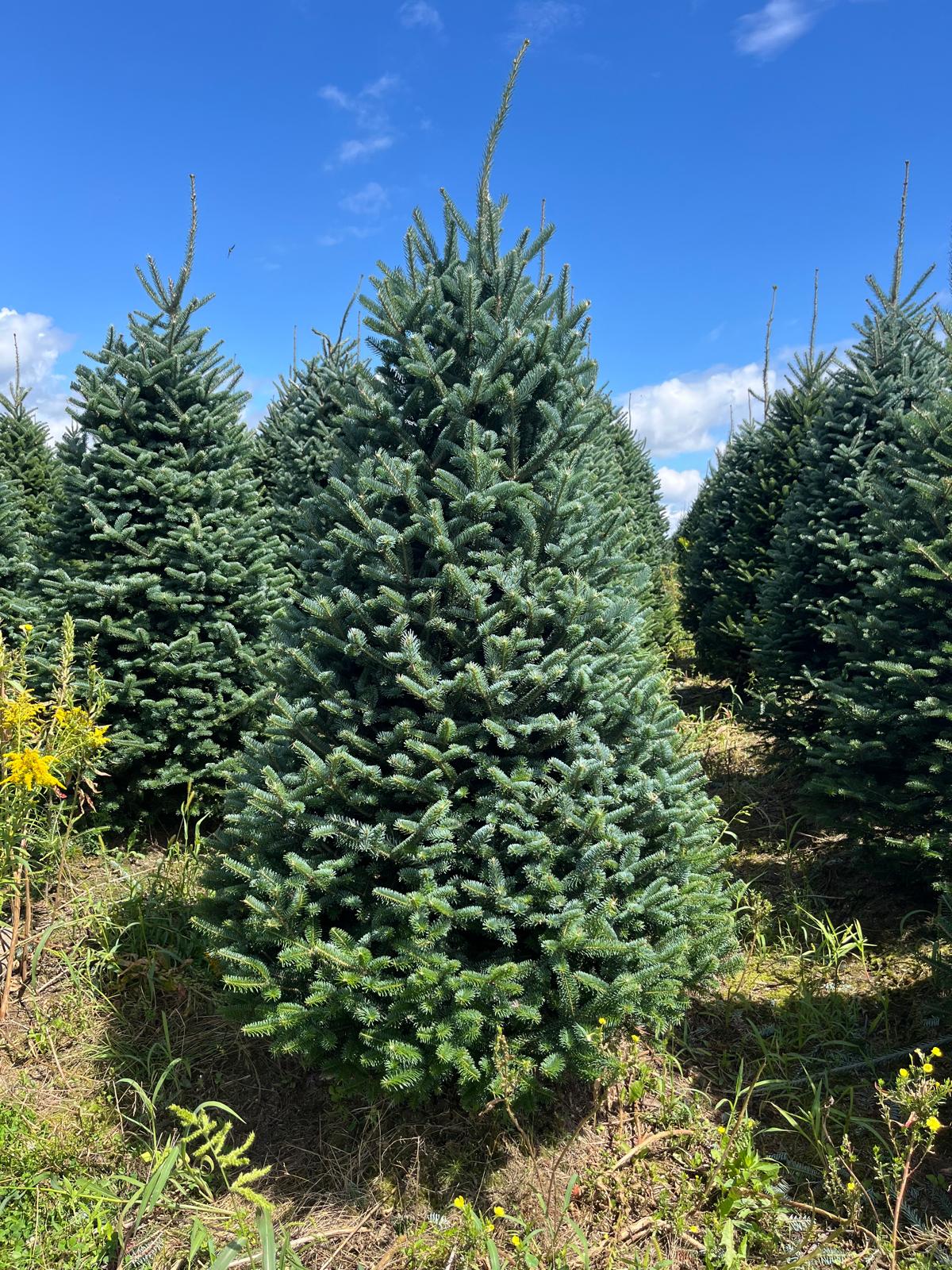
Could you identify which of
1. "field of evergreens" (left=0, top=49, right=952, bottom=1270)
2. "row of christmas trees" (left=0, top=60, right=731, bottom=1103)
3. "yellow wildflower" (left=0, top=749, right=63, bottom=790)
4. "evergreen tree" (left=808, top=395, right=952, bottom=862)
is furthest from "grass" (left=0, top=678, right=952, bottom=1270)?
"yellow wildflower" (left=0, top=749, right=63, bottom=790)

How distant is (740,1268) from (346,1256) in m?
1.24

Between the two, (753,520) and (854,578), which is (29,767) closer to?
(854,578)

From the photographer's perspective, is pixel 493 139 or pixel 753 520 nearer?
pixel 493 139

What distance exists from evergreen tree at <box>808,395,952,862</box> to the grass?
737 millimetres

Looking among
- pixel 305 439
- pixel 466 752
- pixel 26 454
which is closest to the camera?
pixel 466 752

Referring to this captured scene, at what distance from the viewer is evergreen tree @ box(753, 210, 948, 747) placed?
5719mm

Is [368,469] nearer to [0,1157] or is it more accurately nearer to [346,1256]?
[346,1256]

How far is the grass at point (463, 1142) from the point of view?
252cm

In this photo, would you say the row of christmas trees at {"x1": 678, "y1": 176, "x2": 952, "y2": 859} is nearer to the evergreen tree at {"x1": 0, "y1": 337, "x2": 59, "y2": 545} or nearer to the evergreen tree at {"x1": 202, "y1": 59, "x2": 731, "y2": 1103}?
the evergreen tree at {"x1": 202, "y1": 59, "x2": 731, "y2": 1103}

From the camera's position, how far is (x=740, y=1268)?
97.5 inches

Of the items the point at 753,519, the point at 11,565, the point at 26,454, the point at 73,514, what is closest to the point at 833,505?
the point at 753,519

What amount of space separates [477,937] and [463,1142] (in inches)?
30.3

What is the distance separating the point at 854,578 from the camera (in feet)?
18.4

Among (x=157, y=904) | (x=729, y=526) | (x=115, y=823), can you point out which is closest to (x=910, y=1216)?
(x=157, y=904)
